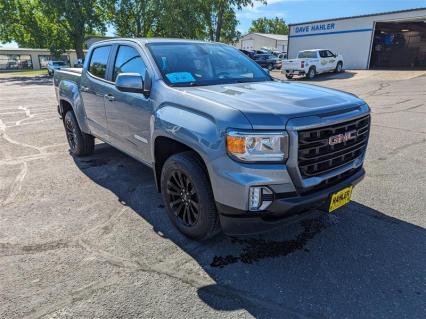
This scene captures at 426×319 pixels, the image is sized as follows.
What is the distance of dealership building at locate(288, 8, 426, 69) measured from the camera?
26.2 m

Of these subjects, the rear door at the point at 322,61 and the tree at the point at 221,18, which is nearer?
the rear door at the point at 322,61

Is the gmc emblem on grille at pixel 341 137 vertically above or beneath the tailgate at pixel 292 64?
beneath

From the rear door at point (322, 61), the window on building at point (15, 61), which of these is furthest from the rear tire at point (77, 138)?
the window on building at point (15, 61)

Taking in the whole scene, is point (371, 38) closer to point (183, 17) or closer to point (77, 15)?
point (183, 17)

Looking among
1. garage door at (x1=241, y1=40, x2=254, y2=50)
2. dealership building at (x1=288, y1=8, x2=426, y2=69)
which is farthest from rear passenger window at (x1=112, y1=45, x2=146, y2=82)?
garage door at (x1=241, y1=40, x2=254, y2=50)

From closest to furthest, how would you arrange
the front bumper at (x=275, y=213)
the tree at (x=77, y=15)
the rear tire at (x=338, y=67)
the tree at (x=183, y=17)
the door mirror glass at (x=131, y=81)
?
the front bumper at (x=275, y=213) → the door mirror glass at (x=131, y=81) → the rear tire at (x=338, y=67) → the tree at (x=77, y=15) → the tree at (x=183, y=17)

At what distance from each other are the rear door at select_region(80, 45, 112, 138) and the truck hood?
71.4 inches

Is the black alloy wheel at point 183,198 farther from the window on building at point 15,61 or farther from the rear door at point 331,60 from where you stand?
the window on building at point 15,61

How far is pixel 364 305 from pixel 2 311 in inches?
105

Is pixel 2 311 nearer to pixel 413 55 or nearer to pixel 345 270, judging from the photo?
pixel 345 270

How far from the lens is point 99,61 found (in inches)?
189

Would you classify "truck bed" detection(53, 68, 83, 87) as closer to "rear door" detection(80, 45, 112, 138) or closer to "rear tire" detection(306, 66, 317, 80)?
"rear door" detection(80, 45, 112, 138)

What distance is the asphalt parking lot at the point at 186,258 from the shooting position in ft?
8.02

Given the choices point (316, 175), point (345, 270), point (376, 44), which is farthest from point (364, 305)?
point (376, 44)
